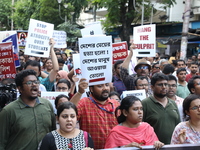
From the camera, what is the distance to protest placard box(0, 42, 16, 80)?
A: 4969 millimetres

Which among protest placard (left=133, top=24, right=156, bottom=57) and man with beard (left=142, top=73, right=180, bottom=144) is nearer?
man with beard (left=142, top=73, right=180, bottom=144)

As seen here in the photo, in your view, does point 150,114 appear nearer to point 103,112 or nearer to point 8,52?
point 103,112

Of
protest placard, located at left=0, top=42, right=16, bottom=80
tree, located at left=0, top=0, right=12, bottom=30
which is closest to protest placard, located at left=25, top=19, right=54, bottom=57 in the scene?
protest placard, located at left=0, top=42, right=16, bottom=80

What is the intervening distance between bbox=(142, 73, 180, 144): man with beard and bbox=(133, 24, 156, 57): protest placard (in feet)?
8.36

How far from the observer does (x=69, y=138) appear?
3.00m

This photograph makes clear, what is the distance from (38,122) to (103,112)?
2.51 ft

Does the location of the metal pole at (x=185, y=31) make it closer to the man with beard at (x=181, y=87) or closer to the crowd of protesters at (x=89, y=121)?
the man with beard at (x=181, y=87)

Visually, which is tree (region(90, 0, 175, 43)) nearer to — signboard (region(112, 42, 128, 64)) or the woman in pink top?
signboard (region(112, 42, 128, 64))

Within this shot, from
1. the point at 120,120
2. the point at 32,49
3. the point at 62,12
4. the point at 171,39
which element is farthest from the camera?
the point at 62,12

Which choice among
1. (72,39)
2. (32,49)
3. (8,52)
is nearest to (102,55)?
(8,52)

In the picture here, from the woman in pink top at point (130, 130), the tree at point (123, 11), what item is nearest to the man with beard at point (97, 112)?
the woman in pink top at point (130, 130)

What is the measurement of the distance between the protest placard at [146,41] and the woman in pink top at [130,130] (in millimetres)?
3448

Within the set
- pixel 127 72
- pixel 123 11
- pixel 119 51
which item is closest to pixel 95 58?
pixel 127 72

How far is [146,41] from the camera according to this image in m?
6.84
